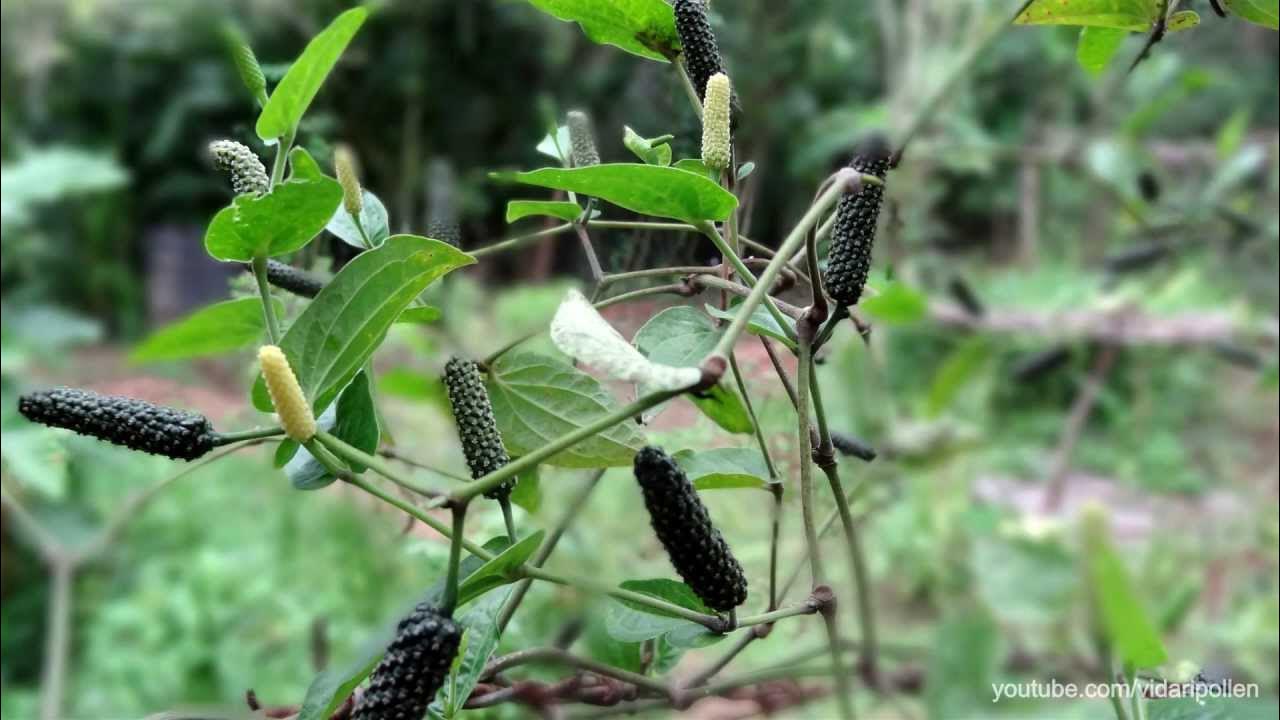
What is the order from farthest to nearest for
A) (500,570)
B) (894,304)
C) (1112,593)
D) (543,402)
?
(894,304)
(543,402)
(500,570)
(1112,593)

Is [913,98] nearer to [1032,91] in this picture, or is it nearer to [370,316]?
[370,316]

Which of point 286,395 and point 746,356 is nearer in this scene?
point 286,395

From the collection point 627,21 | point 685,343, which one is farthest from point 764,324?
point 627,21

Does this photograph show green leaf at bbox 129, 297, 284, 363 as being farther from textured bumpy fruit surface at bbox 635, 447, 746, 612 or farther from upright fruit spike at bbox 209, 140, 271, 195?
textured bumpy fruit surface at bbox 635, 447, 746, 612

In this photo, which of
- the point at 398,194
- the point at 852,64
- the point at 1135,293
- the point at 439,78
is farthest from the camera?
the point at 852,64

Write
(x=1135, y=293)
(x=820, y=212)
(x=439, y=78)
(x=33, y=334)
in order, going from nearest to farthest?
(x=820, y=212) < (x=33, y=334) < (x=1135, y=293) < (x=439, y=78)

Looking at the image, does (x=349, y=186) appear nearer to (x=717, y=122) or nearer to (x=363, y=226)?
(x=363, y=226)

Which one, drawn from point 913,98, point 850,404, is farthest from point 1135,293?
point 913,98
